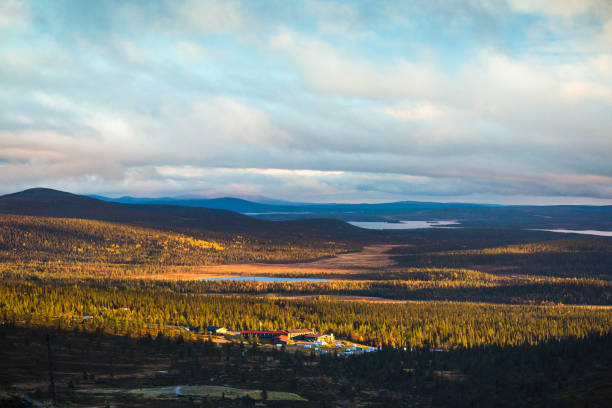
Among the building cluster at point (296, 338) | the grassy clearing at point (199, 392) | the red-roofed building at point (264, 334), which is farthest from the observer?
the red-roofed building at point (264, 334)

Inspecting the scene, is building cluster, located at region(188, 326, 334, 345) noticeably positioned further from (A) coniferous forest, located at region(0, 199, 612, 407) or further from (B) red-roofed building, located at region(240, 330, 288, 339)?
(A) coniferous forest, located at region(0, 199, 612, 407)

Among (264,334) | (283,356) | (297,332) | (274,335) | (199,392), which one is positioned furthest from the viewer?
(297,332)

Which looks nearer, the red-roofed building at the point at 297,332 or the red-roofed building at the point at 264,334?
the red-roofed building at the point at 297,332

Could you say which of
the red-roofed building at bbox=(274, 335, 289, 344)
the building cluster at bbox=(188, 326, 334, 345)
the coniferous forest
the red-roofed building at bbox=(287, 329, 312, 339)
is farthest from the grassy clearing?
the red-roofed building at bbox=(287, 329, 312, 339)

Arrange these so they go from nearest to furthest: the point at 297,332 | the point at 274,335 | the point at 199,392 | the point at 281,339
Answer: the point at 199,392
the point at 281,339
the point at 274,335
the point at 297,332

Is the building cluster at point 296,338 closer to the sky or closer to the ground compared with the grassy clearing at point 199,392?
closer to the ground

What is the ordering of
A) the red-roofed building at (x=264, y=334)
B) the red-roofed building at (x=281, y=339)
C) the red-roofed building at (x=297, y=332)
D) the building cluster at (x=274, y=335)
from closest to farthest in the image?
the red-roofed building at (x=281, y=339) → the building cluster at (x=274, y=335) → the red-roofed building at (x=297, y=332) → the red-roofed building at (x=264, y=334)

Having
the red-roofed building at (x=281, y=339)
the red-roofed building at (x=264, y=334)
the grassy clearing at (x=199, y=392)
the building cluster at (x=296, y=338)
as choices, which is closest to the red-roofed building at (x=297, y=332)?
the building cluster at (x=296, y=338)

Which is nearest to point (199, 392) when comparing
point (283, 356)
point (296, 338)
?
point (283, 356)

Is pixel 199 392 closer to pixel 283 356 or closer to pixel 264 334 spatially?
pixel 283 356

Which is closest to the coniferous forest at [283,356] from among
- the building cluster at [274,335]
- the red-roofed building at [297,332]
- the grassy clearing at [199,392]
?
the grassy clearing at [199,392]

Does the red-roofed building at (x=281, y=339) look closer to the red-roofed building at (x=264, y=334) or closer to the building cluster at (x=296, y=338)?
the building cluster at (x=296, y=338)

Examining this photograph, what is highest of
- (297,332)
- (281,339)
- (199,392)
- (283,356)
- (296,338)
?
(199,392)

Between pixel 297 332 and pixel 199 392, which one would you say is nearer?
pixel 199 392
